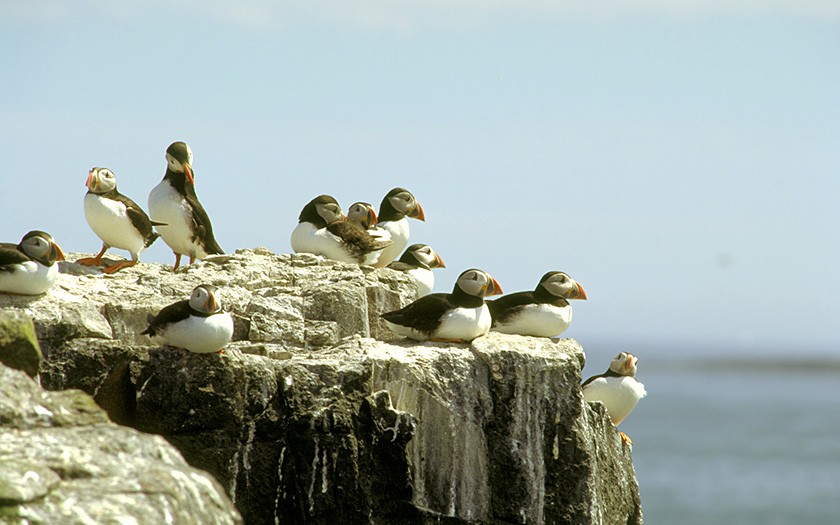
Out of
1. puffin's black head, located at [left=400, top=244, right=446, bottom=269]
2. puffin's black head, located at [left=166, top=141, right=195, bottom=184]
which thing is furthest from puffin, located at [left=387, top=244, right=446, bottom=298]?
puffin's black head, located at [left=166, top=141, right=195, bottom=184]

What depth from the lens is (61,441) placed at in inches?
268

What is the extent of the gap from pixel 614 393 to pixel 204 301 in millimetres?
4915

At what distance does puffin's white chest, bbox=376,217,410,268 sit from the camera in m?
13.4

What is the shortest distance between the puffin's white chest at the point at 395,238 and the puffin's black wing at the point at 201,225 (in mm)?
1889

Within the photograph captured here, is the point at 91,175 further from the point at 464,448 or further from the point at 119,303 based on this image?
the point at 464,448

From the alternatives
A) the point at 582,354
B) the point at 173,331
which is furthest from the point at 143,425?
the point at 582,354

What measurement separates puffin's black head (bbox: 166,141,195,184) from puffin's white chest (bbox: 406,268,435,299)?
2301 mm

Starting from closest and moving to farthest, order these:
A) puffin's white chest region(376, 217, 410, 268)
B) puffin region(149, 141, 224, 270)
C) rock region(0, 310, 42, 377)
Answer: rock region(0, 310, 42, 377)
puffin region(149, 141, 224, 270)
puffin's white chest region(376, 217, 410, 268)

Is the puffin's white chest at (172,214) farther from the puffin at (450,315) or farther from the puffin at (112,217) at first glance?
the puffin at (450,315)

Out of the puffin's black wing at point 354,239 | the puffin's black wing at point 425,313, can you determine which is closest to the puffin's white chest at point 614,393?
the puffin's black wing at point 354,239

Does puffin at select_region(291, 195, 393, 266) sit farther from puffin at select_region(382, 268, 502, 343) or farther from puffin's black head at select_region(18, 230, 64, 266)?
puffin's black head at select_region(18, 230, 64, 266)

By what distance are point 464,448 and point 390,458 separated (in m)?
0.61

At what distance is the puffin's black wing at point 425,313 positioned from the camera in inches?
421

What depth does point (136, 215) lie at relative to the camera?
444 inches
